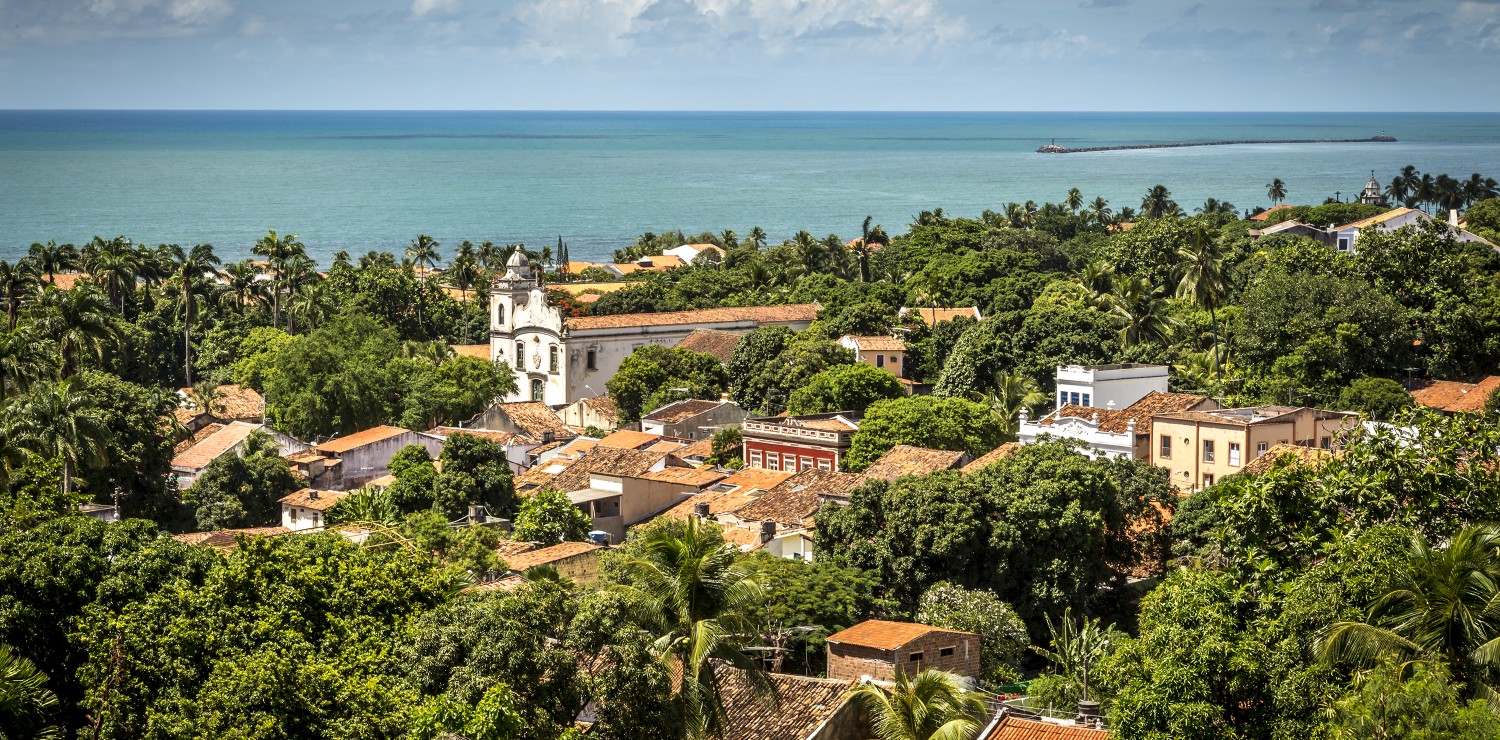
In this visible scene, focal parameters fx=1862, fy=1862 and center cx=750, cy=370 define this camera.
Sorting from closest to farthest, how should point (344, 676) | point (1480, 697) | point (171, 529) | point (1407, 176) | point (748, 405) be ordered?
point (1480, 697)
point (344, 676)
point (171, 529)
point (748, 405)
point (1407, 176)

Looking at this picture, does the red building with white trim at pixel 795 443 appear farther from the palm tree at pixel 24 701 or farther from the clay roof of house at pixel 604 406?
the palm tree at pixel 24 701

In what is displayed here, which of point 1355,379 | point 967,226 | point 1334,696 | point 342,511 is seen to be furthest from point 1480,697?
point 967,226

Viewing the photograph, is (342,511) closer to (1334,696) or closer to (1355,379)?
(1334,696)

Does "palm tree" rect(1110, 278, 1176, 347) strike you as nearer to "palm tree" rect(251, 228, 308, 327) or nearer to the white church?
the white church

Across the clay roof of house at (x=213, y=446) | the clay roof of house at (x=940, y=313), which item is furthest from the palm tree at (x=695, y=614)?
the clay roof of house at (x=940, y=313)

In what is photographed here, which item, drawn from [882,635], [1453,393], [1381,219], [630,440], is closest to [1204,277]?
[1453,393]
